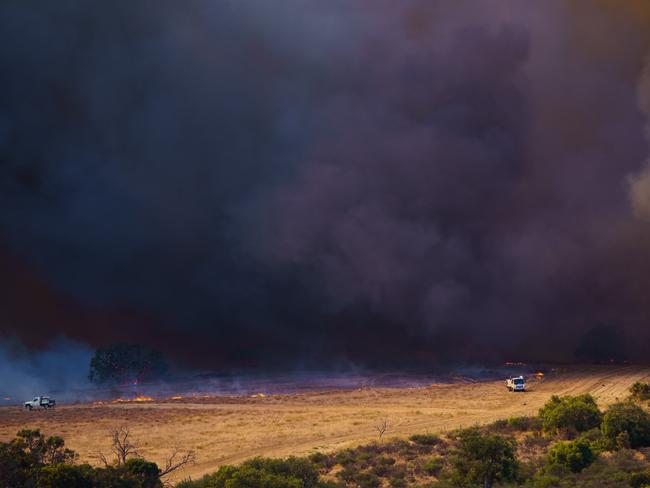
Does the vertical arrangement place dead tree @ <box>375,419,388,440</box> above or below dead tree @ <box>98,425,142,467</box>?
below

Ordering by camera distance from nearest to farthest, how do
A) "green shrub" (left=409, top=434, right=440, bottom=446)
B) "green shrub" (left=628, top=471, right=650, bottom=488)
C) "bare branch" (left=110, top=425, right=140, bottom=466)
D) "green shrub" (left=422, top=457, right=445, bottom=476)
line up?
"green shrub" (left=628, top=471, right=650, bottom=488) → "bare branch" (left=110, top=425, right=140, bottom=466) → "green shrub" (left=422, top=457, right=445, bottom=476) → "green shrub" (left=409, top=434, right=440, bottom=446)

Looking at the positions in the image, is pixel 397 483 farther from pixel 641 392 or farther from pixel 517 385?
pixel 517 385

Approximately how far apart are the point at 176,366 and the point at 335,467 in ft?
311

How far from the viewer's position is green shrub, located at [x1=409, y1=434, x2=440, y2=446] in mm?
37656

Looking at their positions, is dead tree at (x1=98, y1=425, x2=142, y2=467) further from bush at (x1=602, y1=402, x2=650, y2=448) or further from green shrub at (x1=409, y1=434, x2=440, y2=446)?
bush at (x1=602, y1=402, x2=650, y2=448)

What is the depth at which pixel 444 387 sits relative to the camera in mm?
82312

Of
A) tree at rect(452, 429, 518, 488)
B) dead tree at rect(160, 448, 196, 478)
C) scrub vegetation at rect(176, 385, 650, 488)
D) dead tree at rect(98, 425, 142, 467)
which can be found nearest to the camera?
scrub vegetation at rect(176, 385, 650, 488)

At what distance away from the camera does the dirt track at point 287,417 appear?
4319 centimetres

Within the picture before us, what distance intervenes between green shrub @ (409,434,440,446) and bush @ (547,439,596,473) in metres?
9.30

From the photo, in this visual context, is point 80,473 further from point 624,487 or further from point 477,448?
point 624,487

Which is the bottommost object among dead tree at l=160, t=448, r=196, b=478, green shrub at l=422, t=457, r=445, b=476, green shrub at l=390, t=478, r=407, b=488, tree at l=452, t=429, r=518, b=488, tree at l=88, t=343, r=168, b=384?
green shrub at l=390, t=478, r=407, b=488

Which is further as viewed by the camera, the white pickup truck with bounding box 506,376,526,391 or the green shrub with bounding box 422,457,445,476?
the white pickup truck with bounding box 506,376,526,391

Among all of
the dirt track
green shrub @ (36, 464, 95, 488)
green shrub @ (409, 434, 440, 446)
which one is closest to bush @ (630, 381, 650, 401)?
the dirt track

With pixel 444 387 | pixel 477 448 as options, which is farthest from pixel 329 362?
pixel 477 448
